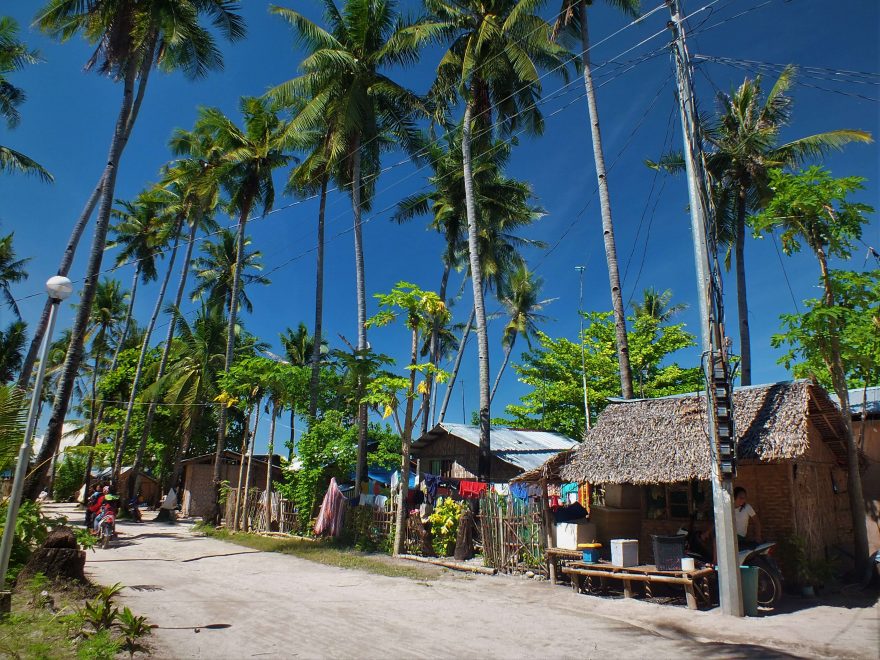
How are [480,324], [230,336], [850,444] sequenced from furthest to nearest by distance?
[230,336] < [480,324] < [850,444]

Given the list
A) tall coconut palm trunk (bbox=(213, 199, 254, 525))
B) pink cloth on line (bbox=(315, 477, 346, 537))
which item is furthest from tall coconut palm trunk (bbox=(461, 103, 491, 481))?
tall coconut palm trunk (bbox=(213, 199, 254, 525))

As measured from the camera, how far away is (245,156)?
23391 millimetres

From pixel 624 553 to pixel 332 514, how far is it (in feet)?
30.3

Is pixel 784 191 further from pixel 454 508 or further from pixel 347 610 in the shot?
pixel 347 610

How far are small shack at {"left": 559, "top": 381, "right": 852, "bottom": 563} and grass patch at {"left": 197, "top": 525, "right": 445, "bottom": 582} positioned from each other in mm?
4096

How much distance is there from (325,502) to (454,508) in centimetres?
412

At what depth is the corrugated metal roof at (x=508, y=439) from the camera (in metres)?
22.4

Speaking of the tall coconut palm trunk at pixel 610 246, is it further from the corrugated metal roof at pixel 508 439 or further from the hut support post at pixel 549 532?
the corrugated metal roof at pixel 508 439

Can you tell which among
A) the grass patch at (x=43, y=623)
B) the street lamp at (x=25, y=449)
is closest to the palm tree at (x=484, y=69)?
the grass patch at (x=43, y=623)

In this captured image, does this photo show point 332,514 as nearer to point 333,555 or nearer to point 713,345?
point 333,555

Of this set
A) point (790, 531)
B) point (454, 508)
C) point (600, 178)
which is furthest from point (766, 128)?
point (454, 508)

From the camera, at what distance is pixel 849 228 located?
11.7 meters

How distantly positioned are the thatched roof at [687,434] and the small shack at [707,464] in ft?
0.06

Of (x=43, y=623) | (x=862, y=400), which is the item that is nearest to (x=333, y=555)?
(x=43, y=623)
